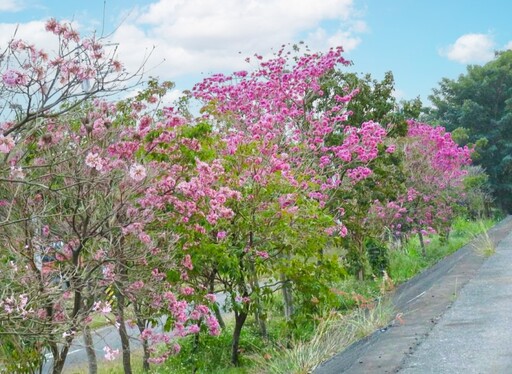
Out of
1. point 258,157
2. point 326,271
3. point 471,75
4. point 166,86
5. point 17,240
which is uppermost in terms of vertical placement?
point 471,75

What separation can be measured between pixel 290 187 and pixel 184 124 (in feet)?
6.06

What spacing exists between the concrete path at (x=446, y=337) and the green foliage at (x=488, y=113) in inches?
1218

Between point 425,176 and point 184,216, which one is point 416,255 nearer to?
point 425,176

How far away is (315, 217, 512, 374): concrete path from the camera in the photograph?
6.09m

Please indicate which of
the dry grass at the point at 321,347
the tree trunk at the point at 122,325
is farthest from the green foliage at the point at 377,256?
the dry grass at the point at 321,347

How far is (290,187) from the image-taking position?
1057 cm

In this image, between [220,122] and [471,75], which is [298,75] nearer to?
[220,122]

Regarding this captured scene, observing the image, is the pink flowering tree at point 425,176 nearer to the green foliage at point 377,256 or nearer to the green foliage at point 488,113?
the green foliage at point 377,256

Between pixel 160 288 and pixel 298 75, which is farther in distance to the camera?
pixel 298 75

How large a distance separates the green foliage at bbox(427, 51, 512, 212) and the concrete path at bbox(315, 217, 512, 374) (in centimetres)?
3094

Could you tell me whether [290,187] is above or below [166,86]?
below

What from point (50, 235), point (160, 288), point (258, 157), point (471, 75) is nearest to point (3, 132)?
point (50, 235)

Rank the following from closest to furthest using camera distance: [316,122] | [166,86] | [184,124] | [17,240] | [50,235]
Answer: [17,240] < [50,235] < [184,124] < [166,86] < [316,122]

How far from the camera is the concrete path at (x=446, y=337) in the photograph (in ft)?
20.0
